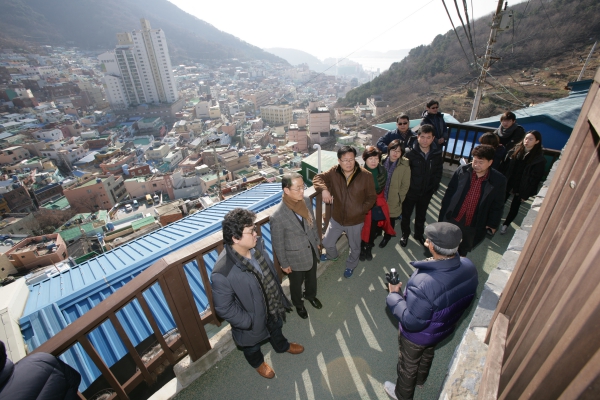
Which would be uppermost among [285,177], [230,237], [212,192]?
[285,177]

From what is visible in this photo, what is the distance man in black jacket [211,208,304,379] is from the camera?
182cm

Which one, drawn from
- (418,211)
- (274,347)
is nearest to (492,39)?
(418,211)

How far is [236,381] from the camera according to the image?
7.39 feet

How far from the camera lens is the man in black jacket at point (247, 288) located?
182cm

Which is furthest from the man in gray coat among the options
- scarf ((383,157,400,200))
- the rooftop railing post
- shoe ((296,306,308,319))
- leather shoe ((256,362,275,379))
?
scarf ((383,157,400,200))

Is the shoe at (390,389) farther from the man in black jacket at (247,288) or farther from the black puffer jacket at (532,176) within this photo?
the black puffer jacket at (532,176)

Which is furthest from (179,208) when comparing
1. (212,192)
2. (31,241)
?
(31,241)

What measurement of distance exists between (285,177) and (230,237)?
29.6 inches

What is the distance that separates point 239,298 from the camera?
1930mm

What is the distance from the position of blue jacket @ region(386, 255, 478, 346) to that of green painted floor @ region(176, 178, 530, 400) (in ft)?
1.77

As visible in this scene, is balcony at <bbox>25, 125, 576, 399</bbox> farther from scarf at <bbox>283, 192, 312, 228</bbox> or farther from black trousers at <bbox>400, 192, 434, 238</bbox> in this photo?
black trousers at <bbox>400, 192, 434, 238</bbox>

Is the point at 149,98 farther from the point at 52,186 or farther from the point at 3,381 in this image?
the point at 3,381

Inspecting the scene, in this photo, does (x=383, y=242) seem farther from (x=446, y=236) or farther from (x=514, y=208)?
(x=446, y=236)

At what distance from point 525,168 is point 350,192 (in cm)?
261
